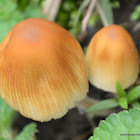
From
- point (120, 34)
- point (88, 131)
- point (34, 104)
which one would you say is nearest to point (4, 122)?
point (34, 104)

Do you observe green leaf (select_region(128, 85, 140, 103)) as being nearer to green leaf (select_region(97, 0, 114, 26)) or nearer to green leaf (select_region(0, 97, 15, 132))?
green leaf (select_region(97, 0, 114, 26))

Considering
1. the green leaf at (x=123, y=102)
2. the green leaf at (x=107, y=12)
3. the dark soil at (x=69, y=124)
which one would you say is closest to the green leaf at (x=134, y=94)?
the green leaf at (x=123, y=102)

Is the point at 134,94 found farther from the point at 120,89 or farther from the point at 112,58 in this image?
the point at 112,58

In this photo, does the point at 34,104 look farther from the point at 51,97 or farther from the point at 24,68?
the point at 24,68

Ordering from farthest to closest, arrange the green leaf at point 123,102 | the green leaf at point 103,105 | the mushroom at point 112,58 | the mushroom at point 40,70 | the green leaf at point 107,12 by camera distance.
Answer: the green leaf at point 107,12 < the green leaf at point 103,105 < the green leaf at point 123,102 < the mushroom at point 112,58 < the mushroom at point 40,70

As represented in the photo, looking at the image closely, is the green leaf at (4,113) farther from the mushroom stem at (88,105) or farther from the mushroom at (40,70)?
the mushroom stem at (88,105)

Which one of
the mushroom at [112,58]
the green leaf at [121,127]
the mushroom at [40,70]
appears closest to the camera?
the mushroom at [40,70]
